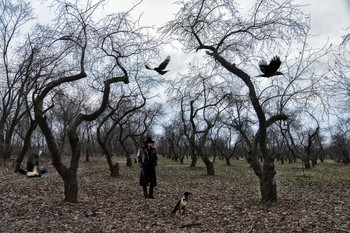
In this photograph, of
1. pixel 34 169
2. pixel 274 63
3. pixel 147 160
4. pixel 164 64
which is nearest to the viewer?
pixel 274 63

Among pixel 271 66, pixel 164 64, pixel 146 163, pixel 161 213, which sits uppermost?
pixel 164 64

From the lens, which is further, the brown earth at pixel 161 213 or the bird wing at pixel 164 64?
the bird wing at pixel 164 64

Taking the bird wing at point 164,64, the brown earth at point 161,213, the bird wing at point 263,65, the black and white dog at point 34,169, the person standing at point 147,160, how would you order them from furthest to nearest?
the black and white dog at point 34,169 < the person standing at point 147,160 < the bird wing at point 164,64 < the bird wing at point 263,65 < the brown earth at point 161,213

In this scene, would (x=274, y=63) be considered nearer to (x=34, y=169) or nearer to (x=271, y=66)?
(x=271, y=66)

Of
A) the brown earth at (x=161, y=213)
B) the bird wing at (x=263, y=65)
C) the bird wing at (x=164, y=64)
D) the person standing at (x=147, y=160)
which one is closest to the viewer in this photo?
the brown earth at (x=161, y=213)

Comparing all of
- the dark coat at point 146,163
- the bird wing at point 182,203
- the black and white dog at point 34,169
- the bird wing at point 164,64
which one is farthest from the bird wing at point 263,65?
the black and white dog at point 34,169

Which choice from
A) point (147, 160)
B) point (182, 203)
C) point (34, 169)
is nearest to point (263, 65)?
point (182, 203)

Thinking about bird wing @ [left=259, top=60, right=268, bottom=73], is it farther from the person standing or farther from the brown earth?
the person standing

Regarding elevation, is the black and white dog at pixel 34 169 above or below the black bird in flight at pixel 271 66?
below

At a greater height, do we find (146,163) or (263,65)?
(263,65)

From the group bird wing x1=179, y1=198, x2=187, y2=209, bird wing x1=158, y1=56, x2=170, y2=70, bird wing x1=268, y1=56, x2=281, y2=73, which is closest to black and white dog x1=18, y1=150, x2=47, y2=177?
bird wing x1=179, y1=198, x2=187, y2=209

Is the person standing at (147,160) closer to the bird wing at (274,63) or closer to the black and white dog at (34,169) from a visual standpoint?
the black and white dog at (34,169)

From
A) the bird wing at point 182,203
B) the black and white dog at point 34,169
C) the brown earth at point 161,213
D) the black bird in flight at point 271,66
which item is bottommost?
the brown earth at point 161,213

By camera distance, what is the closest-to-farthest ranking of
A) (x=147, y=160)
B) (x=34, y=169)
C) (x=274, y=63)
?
(x=274, y=63) < (x=147, y=160) < (x=34, y=169)
